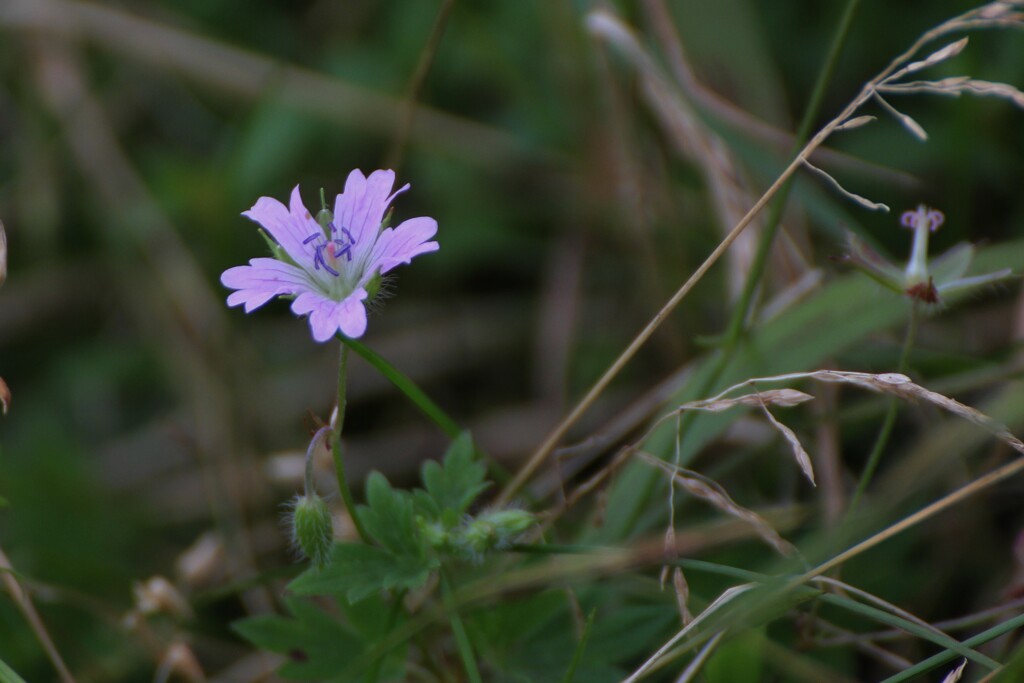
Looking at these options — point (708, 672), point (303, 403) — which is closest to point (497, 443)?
point (303, 403)

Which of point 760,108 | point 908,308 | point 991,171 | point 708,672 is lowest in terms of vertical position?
point 708,672

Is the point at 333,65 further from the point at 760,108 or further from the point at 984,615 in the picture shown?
the point at 984,615

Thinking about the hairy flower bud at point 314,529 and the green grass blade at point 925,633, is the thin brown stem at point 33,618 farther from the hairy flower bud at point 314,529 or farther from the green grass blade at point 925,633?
the green grass blade at point 925,633

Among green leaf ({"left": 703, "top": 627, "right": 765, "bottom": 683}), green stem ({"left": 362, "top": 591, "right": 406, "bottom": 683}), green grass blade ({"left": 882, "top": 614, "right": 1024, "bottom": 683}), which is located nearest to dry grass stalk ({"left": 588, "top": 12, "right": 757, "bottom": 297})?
green leaf ({"left": 703, "top": 627, "right": 765, "bottom": 683})

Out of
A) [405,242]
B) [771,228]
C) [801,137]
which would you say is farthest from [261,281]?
[801,137]

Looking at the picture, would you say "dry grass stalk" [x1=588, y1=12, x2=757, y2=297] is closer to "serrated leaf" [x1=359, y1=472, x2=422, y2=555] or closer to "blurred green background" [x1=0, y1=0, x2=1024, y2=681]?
"blurred green background" [x1=0, y1=0, x2=1024, y2=681]

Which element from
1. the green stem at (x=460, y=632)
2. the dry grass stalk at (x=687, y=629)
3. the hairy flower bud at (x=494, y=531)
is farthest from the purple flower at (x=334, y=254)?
the dry grass stalk at (x=687, y=629)
